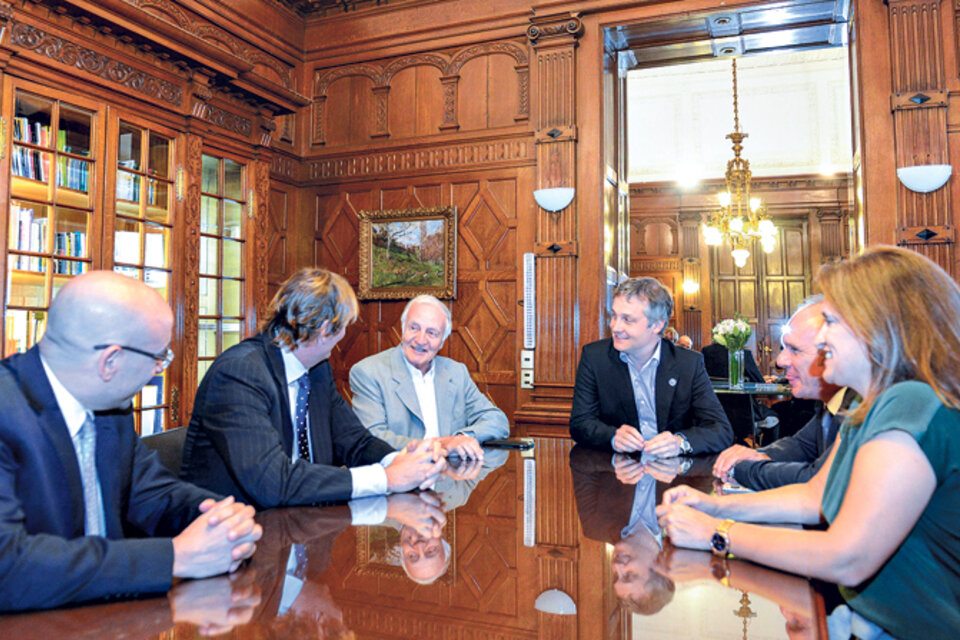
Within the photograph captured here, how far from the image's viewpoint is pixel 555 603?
1.04 m

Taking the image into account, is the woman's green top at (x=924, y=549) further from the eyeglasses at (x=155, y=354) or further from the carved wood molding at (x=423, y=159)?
the carved wood molding at (x=423, y=159)

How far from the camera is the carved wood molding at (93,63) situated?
3.52 m

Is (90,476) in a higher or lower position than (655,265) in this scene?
lower

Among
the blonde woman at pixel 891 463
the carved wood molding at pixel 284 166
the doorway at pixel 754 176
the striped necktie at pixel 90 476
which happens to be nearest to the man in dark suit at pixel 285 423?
the striped necktie at pixel 90 476

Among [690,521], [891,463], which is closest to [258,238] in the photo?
[690,521]

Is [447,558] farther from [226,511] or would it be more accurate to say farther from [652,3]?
[652,3]

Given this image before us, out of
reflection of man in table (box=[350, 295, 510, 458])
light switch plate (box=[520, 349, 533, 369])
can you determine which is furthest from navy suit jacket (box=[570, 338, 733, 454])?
light switch plate (box=[520, 349, 533, 369])

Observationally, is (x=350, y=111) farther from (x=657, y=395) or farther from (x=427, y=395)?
(x=657, y=395)

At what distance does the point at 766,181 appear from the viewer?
33.3 ft

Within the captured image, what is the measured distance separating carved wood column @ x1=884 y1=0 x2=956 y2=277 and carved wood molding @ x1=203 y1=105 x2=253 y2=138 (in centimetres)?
483

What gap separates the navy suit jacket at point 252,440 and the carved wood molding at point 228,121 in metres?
3.33

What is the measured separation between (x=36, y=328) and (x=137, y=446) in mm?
2604

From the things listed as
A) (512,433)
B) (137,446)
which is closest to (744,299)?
(512,433)

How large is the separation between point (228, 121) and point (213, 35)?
1.21 m
